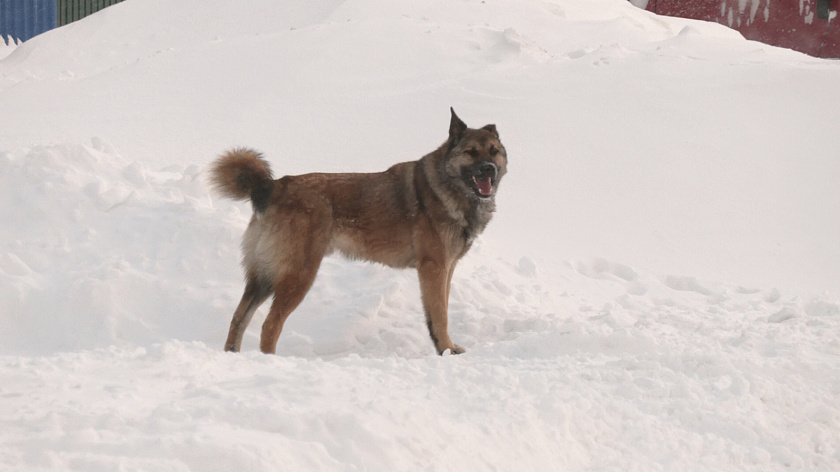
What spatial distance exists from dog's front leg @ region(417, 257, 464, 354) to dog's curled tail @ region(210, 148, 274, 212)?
3.58 ft

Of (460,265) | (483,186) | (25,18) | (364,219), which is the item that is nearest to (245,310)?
(364,219)

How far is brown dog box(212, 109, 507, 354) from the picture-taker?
5.77 m

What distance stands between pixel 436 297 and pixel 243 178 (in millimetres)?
1421

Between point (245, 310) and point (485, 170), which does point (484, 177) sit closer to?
point (485, 170)

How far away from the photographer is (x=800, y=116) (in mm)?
10875

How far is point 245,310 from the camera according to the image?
233 inches

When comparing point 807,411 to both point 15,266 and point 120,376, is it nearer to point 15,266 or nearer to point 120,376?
point 120,376

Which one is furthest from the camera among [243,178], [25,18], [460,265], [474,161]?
[25,18]

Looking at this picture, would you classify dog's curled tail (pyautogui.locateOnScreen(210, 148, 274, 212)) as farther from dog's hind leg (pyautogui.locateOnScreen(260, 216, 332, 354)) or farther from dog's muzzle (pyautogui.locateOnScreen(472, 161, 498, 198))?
dog's muzzle (pyautogui.locateOnScreen(472, 161, 498, 198))

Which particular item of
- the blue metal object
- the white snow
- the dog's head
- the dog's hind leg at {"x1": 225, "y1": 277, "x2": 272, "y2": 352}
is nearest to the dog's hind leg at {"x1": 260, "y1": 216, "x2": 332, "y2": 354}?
the dog's hind leg at {"x1": 225, "y1": 277, "x2": 272, "y2": 352}

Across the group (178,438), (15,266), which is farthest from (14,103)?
(178,438)

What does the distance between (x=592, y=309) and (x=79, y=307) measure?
150 inches

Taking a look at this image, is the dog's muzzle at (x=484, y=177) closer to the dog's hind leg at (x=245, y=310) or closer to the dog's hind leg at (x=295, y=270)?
the dog's hind leg at (x=295, y=270)

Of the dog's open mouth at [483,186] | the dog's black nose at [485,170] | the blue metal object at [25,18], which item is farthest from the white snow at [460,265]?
the blue metal object at [25,18]
